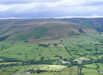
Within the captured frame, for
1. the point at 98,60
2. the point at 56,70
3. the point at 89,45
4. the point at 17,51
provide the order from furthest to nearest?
the point at 89,45, the point at 17,51, the point at 98,60, the point at 56,70

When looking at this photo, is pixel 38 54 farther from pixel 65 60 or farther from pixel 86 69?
pixel 86 69

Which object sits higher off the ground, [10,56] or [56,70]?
[10,56]

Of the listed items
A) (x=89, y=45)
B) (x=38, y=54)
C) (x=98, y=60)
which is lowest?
(x=98, y=60)

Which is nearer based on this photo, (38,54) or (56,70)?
(56,70)

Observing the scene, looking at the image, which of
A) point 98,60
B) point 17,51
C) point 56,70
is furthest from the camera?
point 17,51

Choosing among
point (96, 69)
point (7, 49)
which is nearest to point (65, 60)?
point (96, 69)

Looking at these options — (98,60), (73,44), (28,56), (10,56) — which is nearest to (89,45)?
(73,44)

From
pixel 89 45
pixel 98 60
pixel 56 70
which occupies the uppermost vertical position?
pixel 89 45

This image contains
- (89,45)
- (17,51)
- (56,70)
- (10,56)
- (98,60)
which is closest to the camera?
(56,70)

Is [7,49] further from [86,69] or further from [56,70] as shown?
[86,69]
